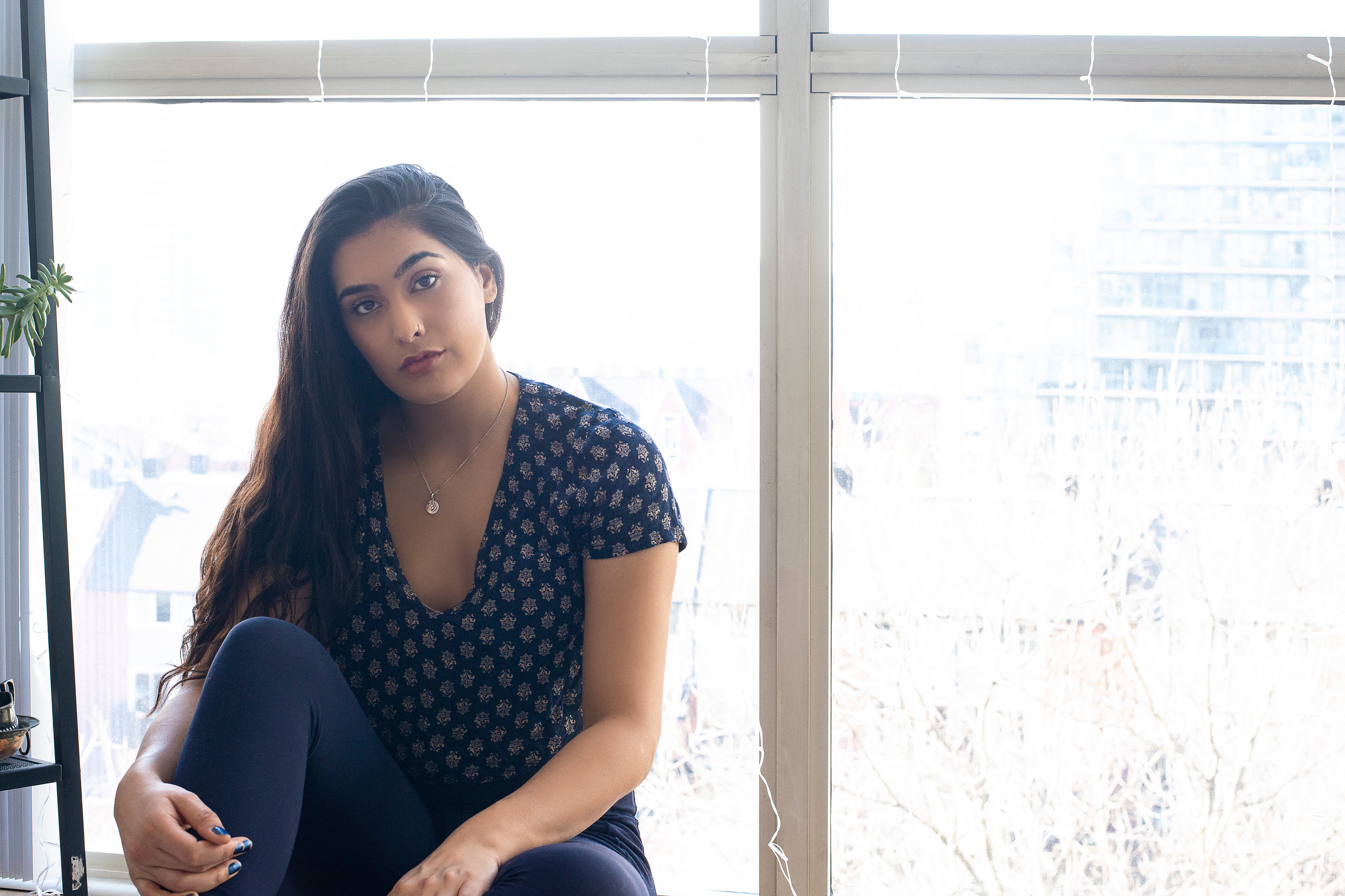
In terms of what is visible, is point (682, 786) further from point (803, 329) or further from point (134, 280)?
point (134, 280)

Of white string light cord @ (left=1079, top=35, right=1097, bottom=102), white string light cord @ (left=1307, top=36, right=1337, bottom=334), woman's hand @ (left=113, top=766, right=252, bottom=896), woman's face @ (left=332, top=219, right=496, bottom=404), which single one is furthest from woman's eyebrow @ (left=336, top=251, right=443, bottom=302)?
white string light cord @ (left=1307, top=36, right=1337, bottom=334)

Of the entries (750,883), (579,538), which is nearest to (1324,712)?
(750,883)

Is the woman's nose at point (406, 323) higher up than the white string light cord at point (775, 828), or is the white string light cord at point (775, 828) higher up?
the woman's nose at point (406, 323)

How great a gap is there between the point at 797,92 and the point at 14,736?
1438mm

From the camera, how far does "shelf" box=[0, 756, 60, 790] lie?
50.1 inches

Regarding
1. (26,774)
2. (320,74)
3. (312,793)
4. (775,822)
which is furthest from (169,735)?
(320,74)

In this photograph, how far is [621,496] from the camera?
1.09 metres

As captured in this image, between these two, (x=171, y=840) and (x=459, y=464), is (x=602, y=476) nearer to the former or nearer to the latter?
(x=459, y=464)

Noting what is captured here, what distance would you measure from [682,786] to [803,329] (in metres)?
0.72

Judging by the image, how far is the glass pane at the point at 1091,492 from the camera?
135cm

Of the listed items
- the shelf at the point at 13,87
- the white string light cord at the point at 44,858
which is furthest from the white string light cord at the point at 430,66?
the white string light cord at the point at 44,858

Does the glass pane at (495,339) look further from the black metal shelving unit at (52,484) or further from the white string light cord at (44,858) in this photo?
the black metal shelving unit at (52,484)

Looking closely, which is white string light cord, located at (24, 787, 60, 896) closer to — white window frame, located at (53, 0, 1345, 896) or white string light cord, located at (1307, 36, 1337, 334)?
white window frame, located at (53, 0, 1345, 896)

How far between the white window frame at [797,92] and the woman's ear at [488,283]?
37cm
